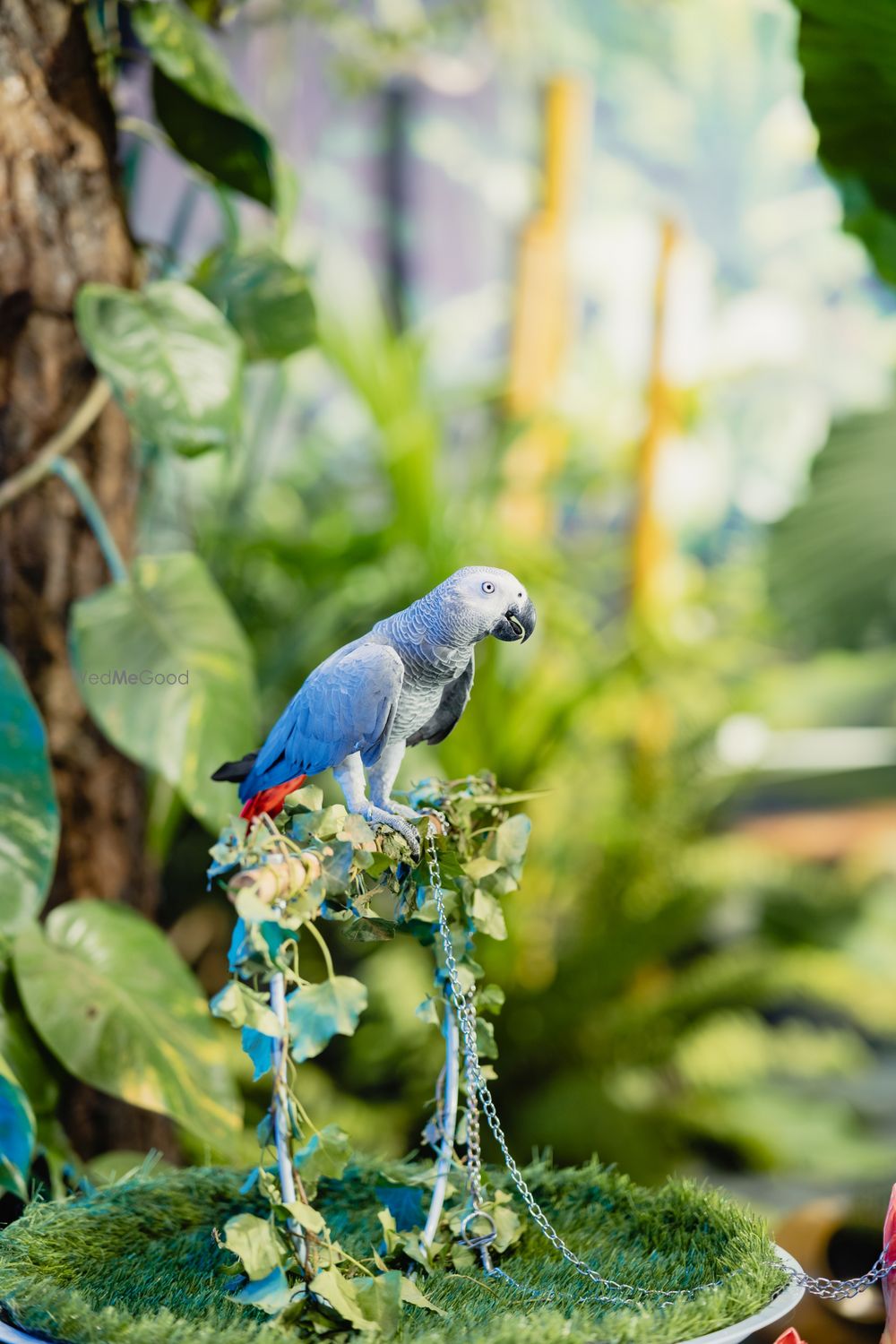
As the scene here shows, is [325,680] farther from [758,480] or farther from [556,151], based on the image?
[758,480]

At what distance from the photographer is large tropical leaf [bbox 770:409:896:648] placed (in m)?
1.28

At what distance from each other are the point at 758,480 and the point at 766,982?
3.84 ft

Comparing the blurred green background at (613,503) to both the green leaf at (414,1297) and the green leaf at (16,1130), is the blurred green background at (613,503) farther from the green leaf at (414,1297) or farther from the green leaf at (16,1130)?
the green leaf at (414,1297)

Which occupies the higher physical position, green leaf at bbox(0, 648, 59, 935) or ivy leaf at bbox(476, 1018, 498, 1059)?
green leaf at bbox(0, 648, 59, 935)

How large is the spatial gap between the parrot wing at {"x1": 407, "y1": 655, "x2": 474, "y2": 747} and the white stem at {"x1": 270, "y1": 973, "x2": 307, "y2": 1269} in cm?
14

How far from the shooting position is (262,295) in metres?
0.86

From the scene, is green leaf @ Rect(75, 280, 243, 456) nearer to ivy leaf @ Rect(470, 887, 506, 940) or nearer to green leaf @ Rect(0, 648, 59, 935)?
green leaf @ Rect(0, 648, 59, 935)

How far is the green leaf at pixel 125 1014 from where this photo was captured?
0.69m

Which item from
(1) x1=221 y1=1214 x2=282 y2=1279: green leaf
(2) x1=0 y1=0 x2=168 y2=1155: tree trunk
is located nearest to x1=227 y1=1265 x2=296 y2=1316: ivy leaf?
→ (1) x1=221 y1=1214 x2=282 y2=1279: green leaf

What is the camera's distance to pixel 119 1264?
20.6 inches

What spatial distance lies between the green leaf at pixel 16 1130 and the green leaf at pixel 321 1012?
0.25 meters

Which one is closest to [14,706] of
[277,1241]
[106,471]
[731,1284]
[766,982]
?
[106,471]

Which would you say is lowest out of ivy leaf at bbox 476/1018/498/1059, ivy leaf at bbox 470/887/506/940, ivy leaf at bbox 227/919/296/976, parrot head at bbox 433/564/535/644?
ivy leaf at bbox 476/1018/498/1059

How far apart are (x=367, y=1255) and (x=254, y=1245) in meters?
0.11
